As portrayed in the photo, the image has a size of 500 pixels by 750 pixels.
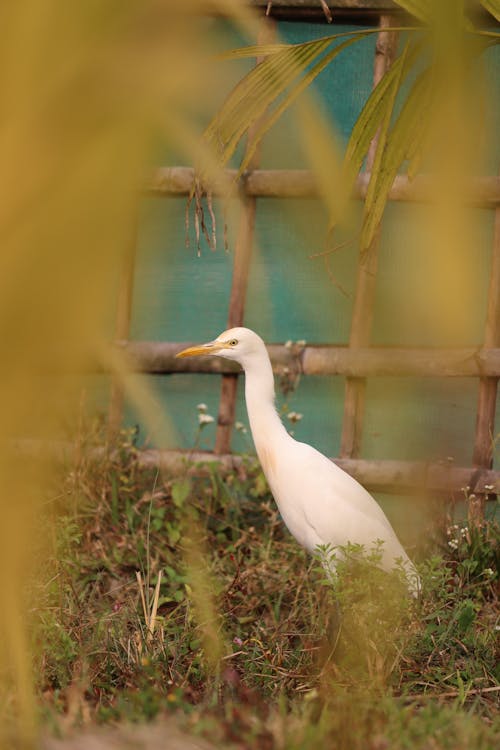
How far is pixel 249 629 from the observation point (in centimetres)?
296

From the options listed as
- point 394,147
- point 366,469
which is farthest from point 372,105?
point 366,469

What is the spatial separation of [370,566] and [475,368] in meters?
1.12

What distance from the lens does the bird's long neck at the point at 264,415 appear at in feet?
9.55

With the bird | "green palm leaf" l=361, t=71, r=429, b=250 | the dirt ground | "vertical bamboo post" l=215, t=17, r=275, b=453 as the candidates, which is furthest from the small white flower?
the dirt ground

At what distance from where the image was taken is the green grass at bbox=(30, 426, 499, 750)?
5.08 ft

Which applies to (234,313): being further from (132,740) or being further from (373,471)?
(132,740)

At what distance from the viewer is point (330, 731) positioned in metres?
1.34

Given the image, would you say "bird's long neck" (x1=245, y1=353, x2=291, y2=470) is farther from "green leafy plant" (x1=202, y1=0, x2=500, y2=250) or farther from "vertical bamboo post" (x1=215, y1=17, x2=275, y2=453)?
"green leafy plant" (x1=202, y1=0, x2=500, y2=250)

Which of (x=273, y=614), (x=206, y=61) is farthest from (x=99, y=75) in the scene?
(x=273, y=614)

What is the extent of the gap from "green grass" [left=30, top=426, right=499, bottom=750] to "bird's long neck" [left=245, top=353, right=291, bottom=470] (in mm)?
342

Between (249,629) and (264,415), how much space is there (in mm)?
642

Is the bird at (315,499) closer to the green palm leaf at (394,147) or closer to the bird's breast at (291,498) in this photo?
the bird's breast at (291,498)

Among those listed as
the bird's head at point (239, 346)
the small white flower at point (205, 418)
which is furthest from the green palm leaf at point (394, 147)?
the small white flower at point (205, 418)

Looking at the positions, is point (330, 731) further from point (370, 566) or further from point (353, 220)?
point (370, 566)
